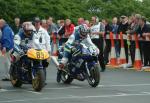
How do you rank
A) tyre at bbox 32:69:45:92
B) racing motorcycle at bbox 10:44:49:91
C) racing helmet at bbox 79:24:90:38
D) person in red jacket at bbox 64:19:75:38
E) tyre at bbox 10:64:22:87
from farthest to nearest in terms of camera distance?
person in red jacket at bbox 64:19:75:38, racing helmet at bbox 79:24:90:38, tyre at bbox 10:64:22:87, racing motorcycle at bbox 10:44:49:91, tyre at bbox 32:69:45:92

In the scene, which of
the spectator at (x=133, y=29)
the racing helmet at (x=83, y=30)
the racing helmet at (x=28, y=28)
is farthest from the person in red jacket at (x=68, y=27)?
the racing helmet at (x=28, y=28)

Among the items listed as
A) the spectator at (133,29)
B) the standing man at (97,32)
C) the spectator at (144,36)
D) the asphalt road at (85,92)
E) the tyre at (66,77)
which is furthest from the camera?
the standing man at (97,32)

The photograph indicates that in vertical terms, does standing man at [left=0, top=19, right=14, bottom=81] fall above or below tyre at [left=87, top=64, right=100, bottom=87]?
above

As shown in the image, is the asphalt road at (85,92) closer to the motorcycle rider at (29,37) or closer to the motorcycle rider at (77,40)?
the motorcycle rider at (77,40)

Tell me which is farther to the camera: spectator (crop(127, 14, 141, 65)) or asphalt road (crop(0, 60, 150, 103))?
spectator (crop(127, 14, 141, 65))

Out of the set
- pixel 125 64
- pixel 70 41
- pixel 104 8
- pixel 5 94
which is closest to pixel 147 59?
pixel 125 64

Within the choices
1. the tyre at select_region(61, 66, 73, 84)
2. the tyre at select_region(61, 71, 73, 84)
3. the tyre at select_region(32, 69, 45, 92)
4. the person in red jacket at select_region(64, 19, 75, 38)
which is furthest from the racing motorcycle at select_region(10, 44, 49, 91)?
the person in red jacket at select_region(64, 19, 75, 38)

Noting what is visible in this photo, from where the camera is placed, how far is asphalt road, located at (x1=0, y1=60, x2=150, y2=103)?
14594 mm

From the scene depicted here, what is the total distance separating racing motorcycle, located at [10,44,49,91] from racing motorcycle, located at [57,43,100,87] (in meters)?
1.34

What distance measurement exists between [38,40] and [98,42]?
779cm

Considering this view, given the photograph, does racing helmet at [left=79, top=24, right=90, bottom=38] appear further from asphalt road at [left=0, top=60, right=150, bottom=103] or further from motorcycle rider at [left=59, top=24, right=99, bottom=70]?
asphalt road at [left=0, top=60, right=150, bottom=103]

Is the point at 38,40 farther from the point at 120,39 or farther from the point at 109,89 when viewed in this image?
the point at 120,39

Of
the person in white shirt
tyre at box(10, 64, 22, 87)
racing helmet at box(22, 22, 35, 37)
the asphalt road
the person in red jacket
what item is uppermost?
racing helmet at box(22, 22, 35, 37)

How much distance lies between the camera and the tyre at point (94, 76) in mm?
17406
